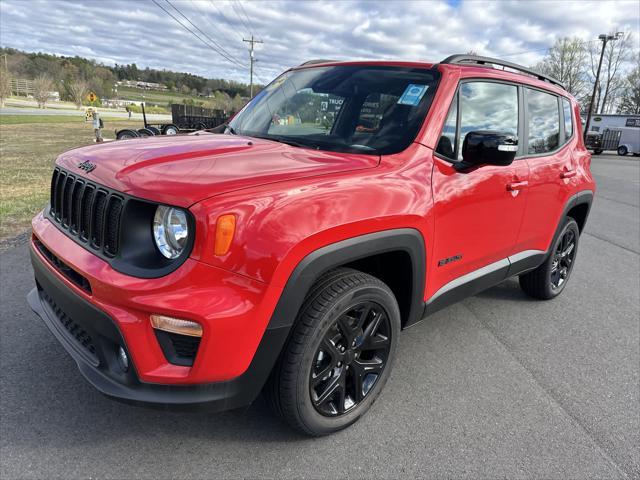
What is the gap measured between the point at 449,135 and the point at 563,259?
2562 mm

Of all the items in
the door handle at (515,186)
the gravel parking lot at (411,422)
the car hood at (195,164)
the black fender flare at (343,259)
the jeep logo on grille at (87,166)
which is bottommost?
the gravel parking lot at (411,422)

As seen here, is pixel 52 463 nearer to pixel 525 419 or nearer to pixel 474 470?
pixel 474 470

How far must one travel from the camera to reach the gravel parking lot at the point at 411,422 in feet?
7.41

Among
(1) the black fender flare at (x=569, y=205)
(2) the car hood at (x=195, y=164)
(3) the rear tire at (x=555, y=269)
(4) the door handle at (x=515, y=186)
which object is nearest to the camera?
(2) the car hood at (x=195, y=164)

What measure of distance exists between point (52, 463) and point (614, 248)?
735 cm

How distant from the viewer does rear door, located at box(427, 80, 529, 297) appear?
2.72 meters

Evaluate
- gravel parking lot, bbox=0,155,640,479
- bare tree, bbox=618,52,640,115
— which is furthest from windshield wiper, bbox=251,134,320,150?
bare tree, bbox=618,52,640,115

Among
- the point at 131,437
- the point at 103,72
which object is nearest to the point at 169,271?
the point at 131,437

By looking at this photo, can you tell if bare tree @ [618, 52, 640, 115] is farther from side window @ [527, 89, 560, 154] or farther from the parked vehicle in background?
side window @ [527, 89, 560, 154]

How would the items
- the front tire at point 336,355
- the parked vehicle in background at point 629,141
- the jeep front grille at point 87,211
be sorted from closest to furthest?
1. the jeep front grille at point 87,211
2. the front tire at point 336,355
3. the parked vehicle in background at point 629,141

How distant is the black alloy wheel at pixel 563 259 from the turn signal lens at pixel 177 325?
3610 mm

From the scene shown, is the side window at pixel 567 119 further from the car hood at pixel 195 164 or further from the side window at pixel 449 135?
the car hood at pixel 195 164

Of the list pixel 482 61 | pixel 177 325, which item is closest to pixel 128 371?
pixel 177 325

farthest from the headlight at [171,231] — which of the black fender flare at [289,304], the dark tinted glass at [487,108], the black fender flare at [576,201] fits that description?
the black fender flare at [576,201]
